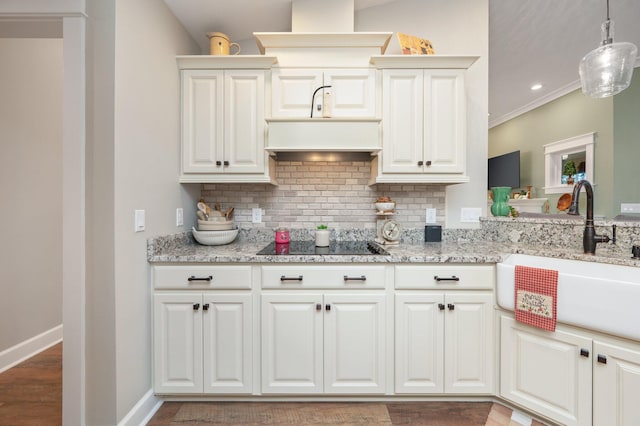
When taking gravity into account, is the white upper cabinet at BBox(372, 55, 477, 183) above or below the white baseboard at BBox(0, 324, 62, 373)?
above

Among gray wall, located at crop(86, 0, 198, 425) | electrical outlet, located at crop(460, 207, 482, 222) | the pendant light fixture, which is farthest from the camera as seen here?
electrical outlet, located at crop(460, 207, 482, 222)

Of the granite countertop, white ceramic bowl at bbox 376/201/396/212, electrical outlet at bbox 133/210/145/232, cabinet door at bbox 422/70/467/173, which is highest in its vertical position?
cabinet door at bbox 422/70/467/173

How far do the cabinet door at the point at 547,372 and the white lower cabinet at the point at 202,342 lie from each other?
4.99 ft

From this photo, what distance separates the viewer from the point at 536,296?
4.75 ft

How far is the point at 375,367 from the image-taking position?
1636mm

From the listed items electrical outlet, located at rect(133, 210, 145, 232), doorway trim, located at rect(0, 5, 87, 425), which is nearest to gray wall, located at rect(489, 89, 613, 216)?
electrical outlet, located at rect(133, 210, 145, 232)

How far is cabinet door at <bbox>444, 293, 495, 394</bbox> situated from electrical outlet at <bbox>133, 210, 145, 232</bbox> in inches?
71.5

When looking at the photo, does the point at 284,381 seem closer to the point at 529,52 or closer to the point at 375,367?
the point at 375,367

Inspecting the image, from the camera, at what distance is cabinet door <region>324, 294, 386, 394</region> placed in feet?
5.32

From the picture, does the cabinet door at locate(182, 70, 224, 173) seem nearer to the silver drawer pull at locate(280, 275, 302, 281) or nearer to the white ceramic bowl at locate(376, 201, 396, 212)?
the silver drawer pull at locate(280, 275, 302, 281)

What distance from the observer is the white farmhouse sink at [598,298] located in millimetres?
1229

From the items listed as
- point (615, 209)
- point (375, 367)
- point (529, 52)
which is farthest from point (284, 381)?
point (615, 209)

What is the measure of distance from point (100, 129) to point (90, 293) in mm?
821

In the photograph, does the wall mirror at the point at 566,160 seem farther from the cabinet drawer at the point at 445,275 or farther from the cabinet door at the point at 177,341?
the cabinet door at the point at 177,341
